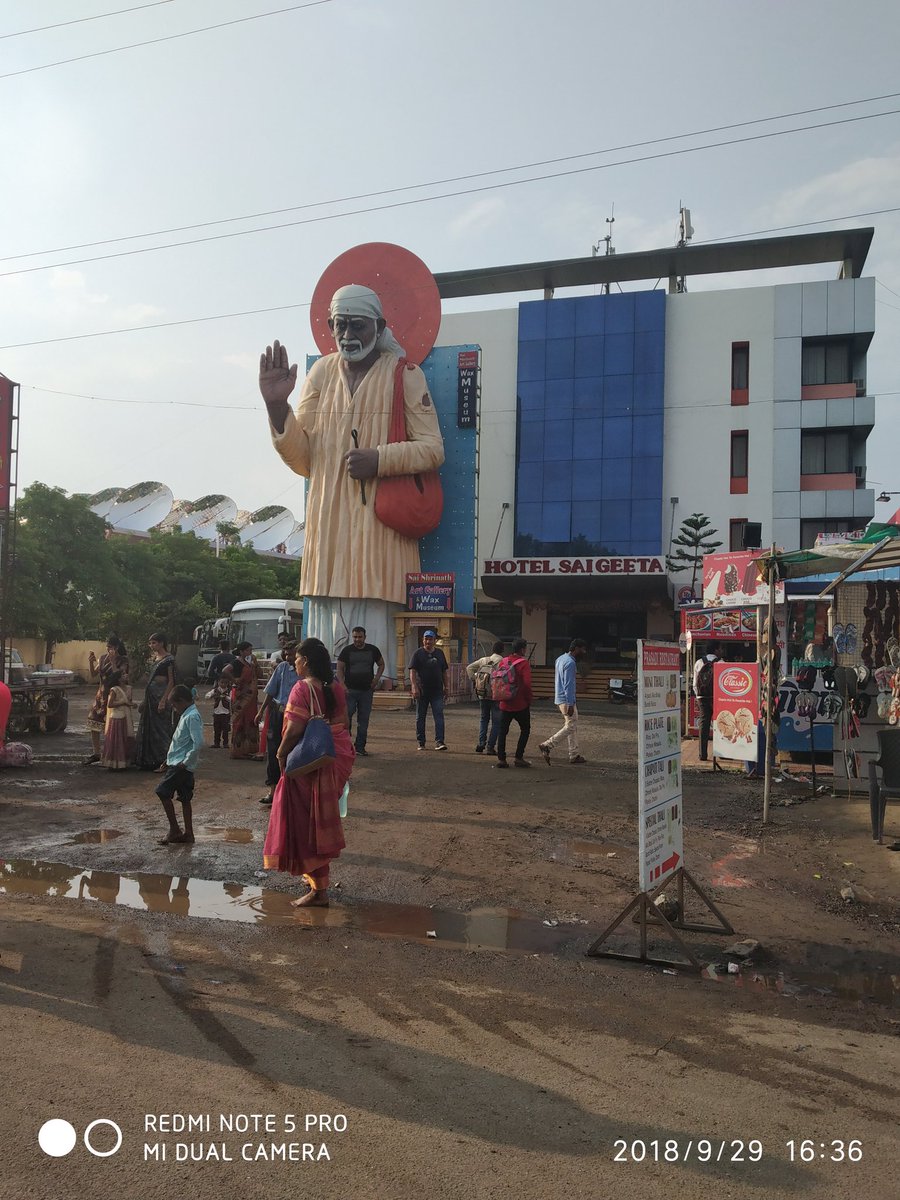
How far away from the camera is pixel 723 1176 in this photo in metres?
3.08

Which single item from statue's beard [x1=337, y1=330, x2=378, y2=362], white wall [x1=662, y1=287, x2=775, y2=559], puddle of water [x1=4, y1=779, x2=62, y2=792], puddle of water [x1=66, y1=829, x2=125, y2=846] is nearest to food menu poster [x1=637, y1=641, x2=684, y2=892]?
puddle of water [x1=66, y1=829, x2=125, y2=846]

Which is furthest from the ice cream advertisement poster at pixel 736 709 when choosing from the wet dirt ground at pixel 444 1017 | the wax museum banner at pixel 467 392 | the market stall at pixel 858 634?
the wax museum banner at pixel 467 392

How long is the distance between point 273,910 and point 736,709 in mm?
7943

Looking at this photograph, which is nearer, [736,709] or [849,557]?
[849,557]

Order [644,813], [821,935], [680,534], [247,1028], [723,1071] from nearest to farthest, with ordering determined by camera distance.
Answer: [723,1071] → [247,1028] → [644,813] → [821,935] → [680,534]

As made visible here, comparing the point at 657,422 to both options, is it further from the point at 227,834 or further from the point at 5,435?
the point at 227,834

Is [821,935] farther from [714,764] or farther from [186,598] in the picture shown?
[186,598]

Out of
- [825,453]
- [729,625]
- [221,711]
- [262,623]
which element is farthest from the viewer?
[825,453]

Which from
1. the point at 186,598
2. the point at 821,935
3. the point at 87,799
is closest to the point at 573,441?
the point at 186,598

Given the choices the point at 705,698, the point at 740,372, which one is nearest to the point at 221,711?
the point at 705,698

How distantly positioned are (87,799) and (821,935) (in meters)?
7.42

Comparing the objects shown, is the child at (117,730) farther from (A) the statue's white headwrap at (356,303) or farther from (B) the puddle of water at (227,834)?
(A) the statue's white headwrap at (356,303)

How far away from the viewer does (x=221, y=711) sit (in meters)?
14.1
